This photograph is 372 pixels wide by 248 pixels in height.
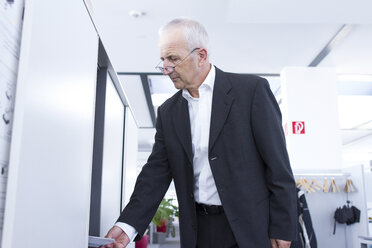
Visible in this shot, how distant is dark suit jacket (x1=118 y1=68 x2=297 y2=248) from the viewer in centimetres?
108

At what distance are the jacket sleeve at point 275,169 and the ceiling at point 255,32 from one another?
5.23 feet

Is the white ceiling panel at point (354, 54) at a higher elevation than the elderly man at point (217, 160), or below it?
higher

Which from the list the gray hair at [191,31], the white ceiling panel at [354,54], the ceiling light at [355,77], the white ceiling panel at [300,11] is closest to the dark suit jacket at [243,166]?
the gray hair at [191,31]

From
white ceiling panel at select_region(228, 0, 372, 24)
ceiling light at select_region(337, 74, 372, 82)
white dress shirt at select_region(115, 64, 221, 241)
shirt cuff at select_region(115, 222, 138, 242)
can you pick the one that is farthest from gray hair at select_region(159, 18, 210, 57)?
ceiling light at select_region(337, 74, 372, 82)

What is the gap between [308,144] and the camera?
380 cm

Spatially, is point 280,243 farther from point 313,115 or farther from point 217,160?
point 313,115

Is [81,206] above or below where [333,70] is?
below

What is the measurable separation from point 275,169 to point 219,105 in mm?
257

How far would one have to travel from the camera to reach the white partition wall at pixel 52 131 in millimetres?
547

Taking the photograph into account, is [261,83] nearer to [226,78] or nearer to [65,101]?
[226,78]

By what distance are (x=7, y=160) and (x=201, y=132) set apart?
73 centimetres

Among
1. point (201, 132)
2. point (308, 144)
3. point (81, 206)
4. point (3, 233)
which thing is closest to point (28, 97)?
point (3, 233)

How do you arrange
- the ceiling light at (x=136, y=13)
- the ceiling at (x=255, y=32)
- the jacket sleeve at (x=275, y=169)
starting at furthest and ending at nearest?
the ceiling light at (x=136, y=13), the ceiling at (x=255, y=32), the jacket sleeve at (x=275, y=169)

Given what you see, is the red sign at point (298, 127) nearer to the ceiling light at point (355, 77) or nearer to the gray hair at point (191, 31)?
the ceiling light at point (355, 77)
